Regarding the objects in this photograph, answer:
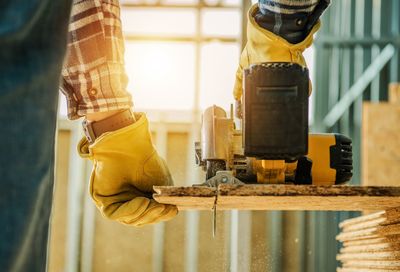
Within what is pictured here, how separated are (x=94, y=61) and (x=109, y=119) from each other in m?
0.15

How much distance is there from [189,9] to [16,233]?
200 inches

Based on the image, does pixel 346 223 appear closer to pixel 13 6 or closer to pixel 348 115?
pixel 13 6

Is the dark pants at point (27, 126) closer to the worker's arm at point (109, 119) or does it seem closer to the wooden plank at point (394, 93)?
the worker's arm at point (109, 119)

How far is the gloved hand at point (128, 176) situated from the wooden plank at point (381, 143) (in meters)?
3.11

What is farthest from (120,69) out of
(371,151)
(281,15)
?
(371,151)

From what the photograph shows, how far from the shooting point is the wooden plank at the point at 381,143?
4.66 meters

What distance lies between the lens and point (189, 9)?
5.80 meters

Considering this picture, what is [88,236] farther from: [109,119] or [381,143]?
[109,119]

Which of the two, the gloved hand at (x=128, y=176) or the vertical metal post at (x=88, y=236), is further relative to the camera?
the vertical metal post at (x=88, y=236)

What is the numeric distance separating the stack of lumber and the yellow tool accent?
0.16 m

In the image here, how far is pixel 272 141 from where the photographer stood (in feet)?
4.95

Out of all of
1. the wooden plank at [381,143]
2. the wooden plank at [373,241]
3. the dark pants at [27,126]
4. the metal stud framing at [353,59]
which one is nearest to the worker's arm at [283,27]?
the wooden plank at [373,241]

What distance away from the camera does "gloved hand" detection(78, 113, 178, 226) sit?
5.53 feet

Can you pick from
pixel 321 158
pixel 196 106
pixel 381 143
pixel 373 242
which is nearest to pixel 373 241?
pixel 373 242
